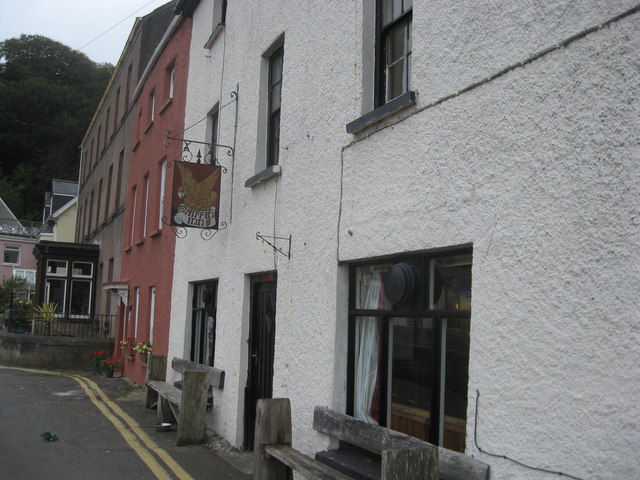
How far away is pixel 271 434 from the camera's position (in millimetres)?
5926

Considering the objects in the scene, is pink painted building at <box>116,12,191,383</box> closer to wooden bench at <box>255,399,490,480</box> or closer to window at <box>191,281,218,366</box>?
window at <box>191,281,218,366</box>

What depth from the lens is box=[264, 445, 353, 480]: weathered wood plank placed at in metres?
4.84

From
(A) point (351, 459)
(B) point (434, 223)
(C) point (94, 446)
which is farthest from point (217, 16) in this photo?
(A) point (351, 459)

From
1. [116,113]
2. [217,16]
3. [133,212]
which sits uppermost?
[116,113]

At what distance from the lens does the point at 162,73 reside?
620 inches

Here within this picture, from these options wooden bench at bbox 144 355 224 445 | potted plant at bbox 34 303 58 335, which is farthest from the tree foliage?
wooden bench at bbox 144 355 224 445

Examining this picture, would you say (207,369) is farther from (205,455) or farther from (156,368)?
(156,368)

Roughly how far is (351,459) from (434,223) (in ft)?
7.40

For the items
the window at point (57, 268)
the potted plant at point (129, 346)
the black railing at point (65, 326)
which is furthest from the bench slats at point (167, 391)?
the window at point (57, 268)

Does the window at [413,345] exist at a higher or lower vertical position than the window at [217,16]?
lower

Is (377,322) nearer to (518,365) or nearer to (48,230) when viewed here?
(518,365)

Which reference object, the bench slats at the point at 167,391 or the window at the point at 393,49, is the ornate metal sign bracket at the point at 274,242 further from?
the bench slats at the point at 167,391

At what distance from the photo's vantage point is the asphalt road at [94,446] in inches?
288

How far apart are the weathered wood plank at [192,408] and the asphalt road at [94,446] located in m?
0.19
